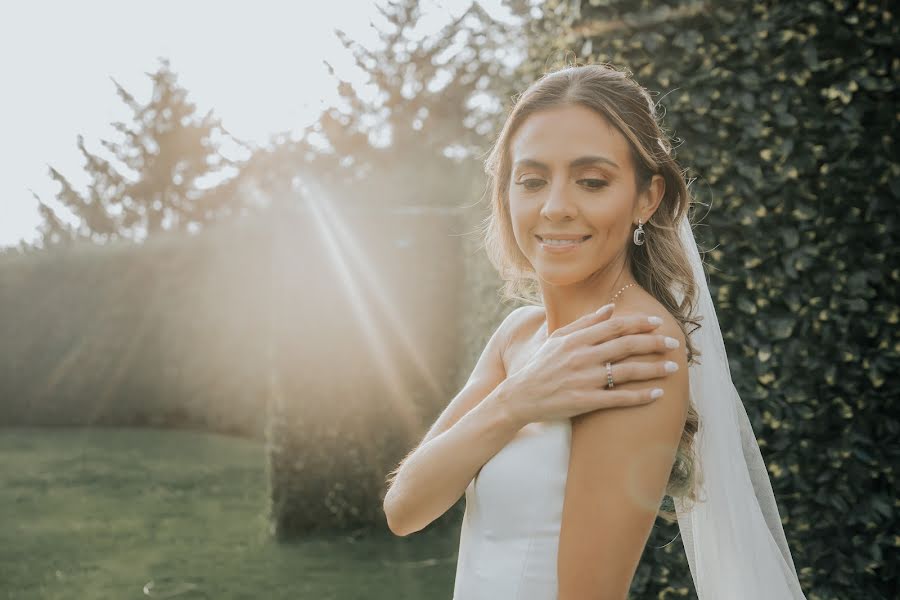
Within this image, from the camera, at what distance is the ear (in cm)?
190

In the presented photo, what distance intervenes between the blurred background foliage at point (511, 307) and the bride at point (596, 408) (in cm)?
146

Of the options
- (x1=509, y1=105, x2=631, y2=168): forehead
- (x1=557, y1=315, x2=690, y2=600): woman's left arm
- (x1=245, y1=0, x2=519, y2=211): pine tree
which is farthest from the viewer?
(x1=245, y1=0, x2=519, y2=211): pine tree

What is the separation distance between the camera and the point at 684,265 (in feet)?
6.44

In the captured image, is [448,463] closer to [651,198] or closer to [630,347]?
[630,347]

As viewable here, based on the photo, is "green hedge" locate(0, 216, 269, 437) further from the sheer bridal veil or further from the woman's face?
the woman's face

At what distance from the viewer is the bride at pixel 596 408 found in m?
1.60

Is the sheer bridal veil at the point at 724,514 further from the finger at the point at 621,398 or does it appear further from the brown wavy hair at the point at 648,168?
the finger at the point at 621,398

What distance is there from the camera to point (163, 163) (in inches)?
1190

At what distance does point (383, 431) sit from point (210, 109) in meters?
25.5

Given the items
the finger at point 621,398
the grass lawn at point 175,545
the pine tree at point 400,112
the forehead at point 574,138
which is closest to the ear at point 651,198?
the forehead at point 574,138

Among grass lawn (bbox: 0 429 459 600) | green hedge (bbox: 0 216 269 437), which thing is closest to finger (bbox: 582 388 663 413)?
grass lawn (bbox: 0 429 459 600)

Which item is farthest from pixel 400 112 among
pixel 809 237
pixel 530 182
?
pixel 530 182

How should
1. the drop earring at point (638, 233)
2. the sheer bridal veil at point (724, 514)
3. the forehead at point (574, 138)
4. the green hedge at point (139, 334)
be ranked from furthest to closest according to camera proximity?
the green hedge at point (139, 334)
the sheer bridal veil at point (724, 514)
the drop earring at point (638, 233)
the forehead at point (574, 138)

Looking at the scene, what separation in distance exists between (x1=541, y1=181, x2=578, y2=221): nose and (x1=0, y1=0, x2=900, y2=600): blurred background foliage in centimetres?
165
